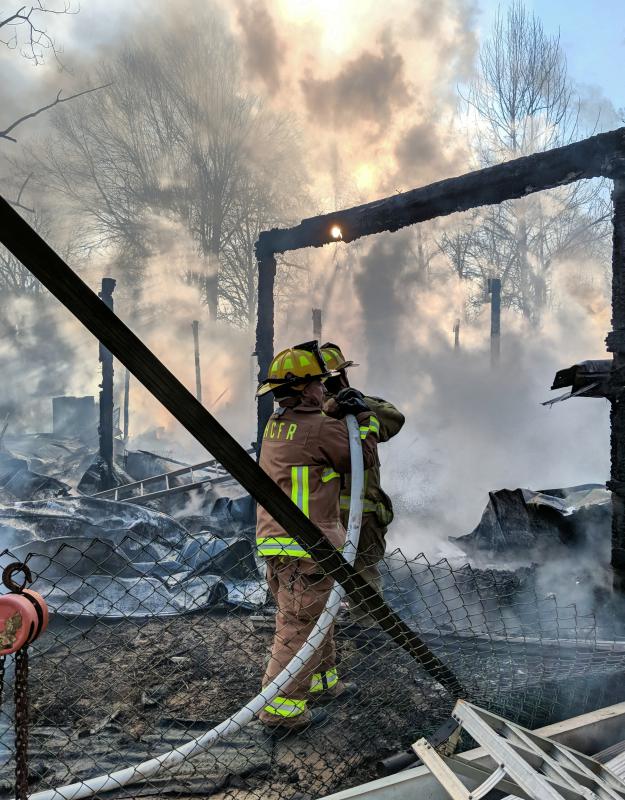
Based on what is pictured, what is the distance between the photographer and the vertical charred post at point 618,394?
3.99 meters

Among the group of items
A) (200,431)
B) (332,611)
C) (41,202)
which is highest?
(41,202)

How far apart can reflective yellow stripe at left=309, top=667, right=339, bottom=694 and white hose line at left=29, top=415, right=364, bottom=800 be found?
109 cm

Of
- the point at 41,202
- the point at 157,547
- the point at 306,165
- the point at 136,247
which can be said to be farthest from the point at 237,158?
the point at 157,547

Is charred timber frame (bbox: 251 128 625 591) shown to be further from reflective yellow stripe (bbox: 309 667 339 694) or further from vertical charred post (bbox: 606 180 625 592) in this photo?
reflective yellow stripe (bbox: 309 667 339 694)

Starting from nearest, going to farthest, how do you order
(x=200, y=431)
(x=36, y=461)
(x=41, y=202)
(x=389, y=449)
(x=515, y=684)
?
(x=200, y=431) < (x=515, y=684) < (x=36, y=461) < (x=389, y=449) < (x=41, y=202)

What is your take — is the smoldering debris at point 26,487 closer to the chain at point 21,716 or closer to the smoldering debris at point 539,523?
the smoldering debris at point 539,523

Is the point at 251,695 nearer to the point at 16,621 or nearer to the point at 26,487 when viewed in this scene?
the point at 16,621

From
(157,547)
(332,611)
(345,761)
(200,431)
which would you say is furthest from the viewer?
(157,547)

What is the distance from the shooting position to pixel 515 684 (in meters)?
2.88

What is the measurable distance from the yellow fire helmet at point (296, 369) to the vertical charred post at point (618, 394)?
2066mm

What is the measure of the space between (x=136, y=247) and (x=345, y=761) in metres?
22.2

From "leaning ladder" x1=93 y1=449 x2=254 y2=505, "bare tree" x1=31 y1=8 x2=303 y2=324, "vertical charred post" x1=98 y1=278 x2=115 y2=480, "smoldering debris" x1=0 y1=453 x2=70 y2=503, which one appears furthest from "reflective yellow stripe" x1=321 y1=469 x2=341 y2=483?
"bare tree" x1=31 y1=8 x2=303 y2=324

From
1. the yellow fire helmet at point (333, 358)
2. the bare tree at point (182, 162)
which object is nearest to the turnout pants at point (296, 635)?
the yellow fire helmet at point (333, 358)

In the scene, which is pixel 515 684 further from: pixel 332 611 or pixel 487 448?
pixel 487 448
